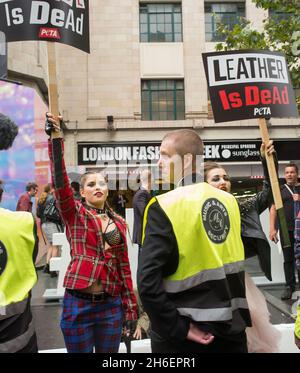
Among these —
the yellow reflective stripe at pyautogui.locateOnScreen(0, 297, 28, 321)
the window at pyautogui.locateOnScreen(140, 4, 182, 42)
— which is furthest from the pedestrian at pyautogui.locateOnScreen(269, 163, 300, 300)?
the window at pyautogui.locateOnScreen(140, 4, 182, 42)

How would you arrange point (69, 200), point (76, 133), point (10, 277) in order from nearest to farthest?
1. point (10, 277)
2. point (69, 200)
3. point (76, 133)

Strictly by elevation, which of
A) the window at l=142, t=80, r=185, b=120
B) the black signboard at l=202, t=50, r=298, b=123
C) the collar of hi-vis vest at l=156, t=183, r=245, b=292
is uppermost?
the window at l=142, t=80, r=185, b=120

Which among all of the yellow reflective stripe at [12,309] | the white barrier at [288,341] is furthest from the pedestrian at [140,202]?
the yellow reflective stripe at [12,309]

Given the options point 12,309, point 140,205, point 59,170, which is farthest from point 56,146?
point 140,205

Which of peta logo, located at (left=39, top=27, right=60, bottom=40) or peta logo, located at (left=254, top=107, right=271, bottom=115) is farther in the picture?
peta logo, located at (left=254, top=107, right=271, bottom=115)

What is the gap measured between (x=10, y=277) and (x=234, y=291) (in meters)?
1.16

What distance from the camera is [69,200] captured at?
9.32 ft

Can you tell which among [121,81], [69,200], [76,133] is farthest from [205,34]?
[69,200]

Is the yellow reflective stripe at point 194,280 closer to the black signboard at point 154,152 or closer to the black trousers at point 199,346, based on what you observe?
the black trousers at point 199,346

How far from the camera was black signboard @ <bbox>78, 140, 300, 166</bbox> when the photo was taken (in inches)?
678

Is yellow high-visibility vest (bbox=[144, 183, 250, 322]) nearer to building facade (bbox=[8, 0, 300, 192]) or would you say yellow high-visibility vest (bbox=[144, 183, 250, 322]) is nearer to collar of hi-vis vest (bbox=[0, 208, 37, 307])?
collar of hi-vis vest (bbox=[0, 208, 37, 307])

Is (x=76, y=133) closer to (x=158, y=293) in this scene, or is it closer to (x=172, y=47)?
(x=172, y=47)

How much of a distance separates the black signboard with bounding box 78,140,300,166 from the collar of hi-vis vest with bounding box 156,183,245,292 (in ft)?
49.7

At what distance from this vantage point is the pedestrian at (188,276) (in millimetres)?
1877
